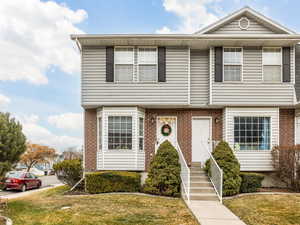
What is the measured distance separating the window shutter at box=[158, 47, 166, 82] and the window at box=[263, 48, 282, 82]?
4332mm

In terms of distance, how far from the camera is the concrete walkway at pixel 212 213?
644cm

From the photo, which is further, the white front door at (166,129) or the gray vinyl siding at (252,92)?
the white front door at (166,129)

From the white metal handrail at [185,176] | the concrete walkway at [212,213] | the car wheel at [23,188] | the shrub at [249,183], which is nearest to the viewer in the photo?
the concrete walkway at [212,213]

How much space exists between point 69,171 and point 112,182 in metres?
2.61

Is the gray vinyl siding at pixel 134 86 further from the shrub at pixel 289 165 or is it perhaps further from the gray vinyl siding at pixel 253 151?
the shrub at pixel 289 165

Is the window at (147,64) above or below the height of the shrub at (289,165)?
above

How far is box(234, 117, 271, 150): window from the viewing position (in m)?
11.3

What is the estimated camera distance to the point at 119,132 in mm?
10984

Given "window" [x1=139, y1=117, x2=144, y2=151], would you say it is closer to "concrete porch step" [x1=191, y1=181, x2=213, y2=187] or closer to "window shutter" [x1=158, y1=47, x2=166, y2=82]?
"window shutter" [x1=158, y1=47, x2=166, y2=82]

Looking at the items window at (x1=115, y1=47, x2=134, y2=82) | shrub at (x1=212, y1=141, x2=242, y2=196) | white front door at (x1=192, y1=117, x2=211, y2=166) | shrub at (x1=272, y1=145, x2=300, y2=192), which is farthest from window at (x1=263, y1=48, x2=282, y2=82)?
window at (x1=115, y1=47, x2=134, y2=82)

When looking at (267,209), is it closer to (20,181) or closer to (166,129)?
(166,129)

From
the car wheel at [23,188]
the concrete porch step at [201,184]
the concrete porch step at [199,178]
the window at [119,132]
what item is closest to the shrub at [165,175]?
the concrete porch step at [201,184]

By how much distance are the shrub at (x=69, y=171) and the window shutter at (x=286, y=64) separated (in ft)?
31.7

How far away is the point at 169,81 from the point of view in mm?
11047
